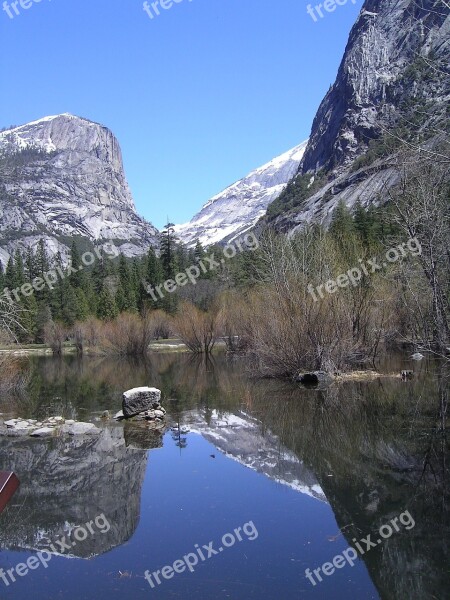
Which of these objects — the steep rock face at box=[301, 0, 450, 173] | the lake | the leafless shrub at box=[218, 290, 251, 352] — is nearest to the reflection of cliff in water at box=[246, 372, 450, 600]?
A: the lake

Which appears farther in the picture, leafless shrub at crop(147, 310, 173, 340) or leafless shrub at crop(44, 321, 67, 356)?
leafless shrub at crop(44, 321, 67, 356)

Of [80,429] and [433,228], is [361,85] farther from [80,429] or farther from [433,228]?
[80,429]

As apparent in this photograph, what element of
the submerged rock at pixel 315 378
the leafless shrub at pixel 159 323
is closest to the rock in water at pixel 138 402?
the submerged rock at pixel 315 378

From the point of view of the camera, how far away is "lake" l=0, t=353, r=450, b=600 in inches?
254

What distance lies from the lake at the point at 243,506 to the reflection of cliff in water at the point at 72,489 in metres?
0.04

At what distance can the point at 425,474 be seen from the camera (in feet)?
30.8

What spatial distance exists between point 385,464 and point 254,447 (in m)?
3.24

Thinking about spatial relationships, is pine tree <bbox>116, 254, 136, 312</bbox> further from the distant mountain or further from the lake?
the lake

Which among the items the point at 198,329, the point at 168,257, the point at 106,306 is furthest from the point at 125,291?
the point at 198,329

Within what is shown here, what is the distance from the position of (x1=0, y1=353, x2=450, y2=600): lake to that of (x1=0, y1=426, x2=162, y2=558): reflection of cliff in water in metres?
0.04

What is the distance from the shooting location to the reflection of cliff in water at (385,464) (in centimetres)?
653

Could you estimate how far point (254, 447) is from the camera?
41.0ft

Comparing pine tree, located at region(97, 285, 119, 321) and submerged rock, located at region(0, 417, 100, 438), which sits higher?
pine tree, located at region(97, 285, 119, 321)

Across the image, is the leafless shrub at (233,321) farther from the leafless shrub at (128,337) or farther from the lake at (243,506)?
the lake at (243,506)
